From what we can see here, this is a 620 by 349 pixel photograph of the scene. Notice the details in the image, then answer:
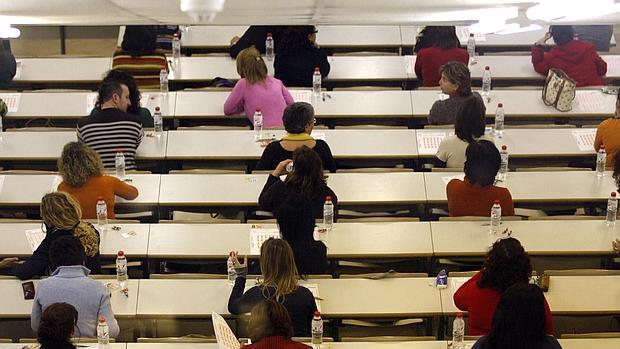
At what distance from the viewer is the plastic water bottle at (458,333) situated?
532 cm

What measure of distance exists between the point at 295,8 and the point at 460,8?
252 millimetres

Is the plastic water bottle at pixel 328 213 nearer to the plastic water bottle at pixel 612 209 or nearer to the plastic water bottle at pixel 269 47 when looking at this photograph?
the plastic water bottle at pixel 612 209

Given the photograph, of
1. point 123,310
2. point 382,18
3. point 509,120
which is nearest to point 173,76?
A: point 509,120

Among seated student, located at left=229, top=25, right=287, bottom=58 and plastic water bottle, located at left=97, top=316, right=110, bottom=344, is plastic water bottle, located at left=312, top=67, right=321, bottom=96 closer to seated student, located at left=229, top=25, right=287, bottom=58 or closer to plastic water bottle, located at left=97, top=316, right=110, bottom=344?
seated student, located at left=229, top=25, right=287, bottom=58

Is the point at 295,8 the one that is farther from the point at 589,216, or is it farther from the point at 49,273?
the point at 589,216

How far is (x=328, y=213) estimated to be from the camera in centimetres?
666

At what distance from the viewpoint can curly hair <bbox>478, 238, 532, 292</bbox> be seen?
5.22 meters

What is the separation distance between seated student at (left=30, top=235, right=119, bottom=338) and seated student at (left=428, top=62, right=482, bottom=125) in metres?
3.47

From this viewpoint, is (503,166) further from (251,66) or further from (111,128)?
(111,128)

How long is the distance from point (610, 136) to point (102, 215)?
3.77m

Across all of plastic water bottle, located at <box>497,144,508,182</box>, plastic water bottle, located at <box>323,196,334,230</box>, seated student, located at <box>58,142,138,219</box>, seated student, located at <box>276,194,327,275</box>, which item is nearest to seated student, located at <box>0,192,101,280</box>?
seated student, located at <box>58,142,138,219</box>

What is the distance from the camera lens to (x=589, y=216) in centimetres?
709

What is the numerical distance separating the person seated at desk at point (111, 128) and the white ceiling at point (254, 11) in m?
6.15

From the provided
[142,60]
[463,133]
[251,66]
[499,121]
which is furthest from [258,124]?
[499,121]
